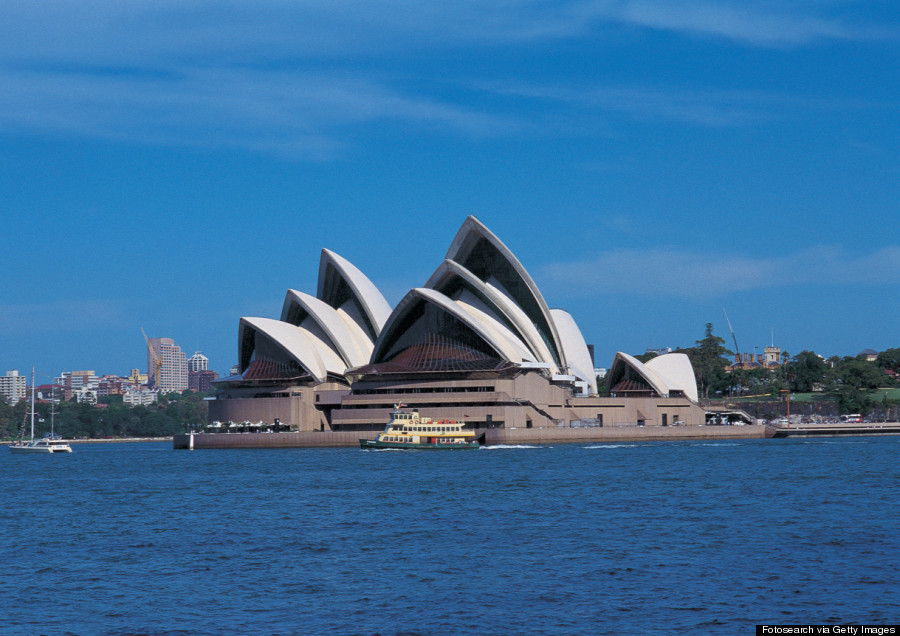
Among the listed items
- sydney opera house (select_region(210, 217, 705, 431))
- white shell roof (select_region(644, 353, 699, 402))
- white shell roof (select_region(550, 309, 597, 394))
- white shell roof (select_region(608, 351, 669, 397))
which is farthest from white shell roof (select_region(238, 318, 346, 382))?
white shell roof (select_region(644, 353, 699, 402))

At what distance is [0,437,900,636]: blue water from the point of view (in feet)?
65.7

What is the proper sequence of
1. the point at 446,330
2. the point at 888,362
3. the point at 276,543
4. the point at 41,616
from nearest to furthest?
the point at 41,616 → the point at 276,543 → the point at 446,330 → the point at 888,362

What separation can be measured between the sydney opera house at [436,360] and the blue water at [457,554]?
36.0 m

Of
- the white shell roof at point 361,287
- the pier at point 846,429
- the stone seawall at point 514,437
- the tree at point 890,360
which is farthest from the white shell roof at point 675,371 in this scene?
the tree at point 890,360

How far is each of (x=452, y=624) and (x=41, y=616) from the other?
7755mm

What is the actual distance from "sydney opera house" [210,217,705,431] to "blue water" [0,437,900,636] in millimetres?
35952

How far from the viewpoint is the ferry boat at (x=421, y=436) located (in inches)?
3017

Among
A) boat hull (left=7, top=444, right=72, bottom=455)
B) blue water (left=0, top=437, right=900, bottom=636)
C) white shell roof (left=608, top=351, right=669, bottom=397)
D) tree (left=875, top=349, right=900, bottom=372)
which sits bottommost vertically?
blue water (left=0, top=437, right=900, bottom=636)

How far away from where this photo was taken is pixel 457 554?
1056 inches

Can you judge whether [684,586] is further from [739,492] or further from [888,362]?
[888,362]

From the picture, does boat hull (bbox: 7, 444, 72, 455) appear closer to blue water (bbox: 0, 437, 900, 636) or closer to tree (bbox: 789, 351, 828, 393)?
blue water (bbox: 0, 437, 900, 636)

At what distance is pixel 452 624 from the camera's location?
1941 cm

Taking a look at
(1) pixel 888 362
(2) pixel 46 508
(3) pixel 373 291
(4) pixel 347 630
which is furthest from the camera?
(1) pixel 888 362

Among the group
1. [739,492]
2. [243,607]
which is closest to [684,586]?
[243,607]
